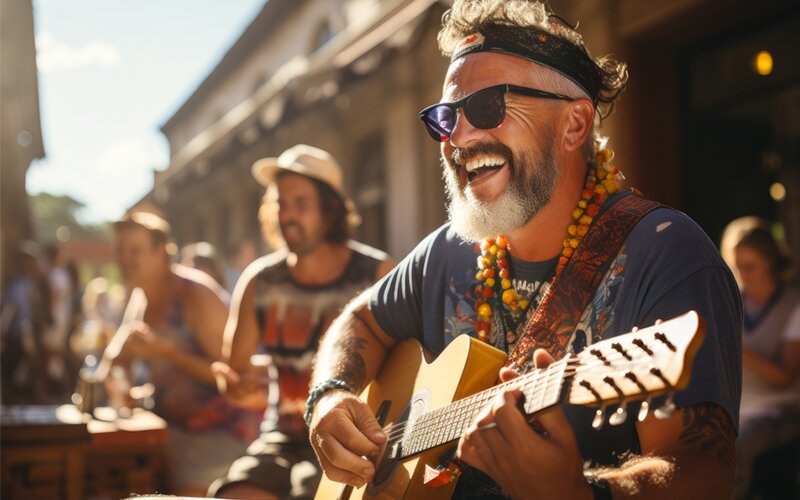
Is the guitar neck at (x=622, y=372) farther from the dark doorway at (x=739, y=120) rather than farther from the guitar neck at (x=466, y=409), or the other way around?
the dark doorway at (x=739, y=120)

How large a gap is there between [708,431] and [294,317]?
2792 millimetres

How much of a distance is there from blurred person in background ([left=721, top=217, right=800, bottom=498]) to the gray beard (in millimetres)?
2950

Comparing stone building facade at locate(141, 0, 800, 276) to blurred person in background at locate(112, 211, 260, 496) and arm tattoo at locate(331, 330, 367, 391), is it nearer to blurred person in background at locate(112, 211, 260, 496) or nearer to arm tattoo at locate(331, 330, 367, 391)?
blurred person in background at locate(112, 211, 260, 496)

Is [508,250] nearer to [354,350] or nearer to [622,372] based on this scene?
[354,350]

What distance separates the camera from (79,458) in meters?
4.44

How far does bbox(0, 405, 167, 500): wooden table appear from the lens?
4.42m

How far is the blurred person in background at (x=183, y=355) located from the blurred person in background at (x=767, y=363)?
3044 mm

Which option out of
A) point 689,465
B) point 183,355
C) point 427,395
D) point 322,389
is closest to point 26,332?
point 183,355

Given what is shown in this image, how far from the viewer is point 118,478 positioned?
461 centimetres

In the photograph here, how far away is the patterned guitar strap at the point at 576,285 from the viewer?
2061 mm

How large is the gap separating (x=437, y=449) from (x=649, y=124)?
18.1 feet

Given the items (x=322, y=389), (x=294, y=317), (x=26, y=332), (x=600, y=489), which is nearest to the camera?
(x=600, y=489)

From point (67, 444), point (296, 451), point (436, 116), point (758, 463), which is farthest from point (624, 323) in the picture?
point (67, 444)

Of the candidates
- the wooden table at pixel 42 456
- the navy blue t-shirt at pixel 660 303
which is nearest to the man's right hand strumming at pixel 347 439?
the navy blue t-shirt at pixel 660 303
